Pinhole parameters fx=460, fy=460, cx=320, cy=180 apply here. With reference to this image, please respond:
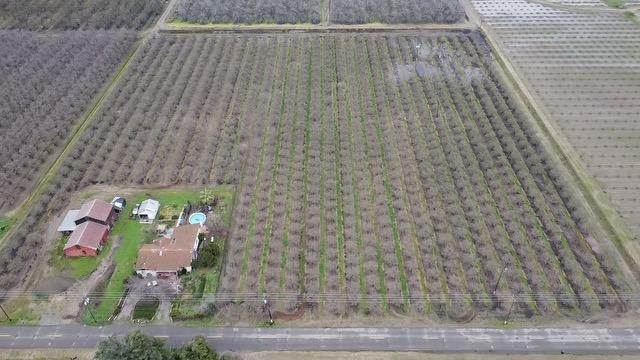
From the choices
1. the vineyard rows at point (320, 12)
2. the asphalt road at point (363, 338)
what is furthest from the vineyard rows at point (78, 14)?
the asphalt road at point (363, 338)

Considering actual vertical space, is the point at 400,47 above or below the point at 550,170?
above

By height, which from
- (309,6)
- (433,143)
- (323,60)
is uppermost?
(309,6)

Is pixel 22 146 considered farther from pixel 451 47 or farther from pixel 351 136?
pixel 451 47

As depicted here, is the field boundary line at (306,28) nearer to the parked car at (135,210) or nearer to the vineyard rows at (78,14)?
the vineyard rows at (78,14)

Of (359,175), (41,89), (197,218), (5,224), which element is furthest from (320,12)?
(5,224)

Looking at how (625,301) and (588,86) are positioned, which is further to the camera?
(588,86)

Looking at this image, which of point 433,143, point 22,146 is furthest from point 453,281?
point 22,146

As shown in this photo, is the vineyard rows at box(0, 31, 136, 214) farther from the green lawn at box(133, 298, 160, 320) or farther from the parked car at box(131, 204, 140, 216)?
the green lawn at box(133, 298, 160, 320)
